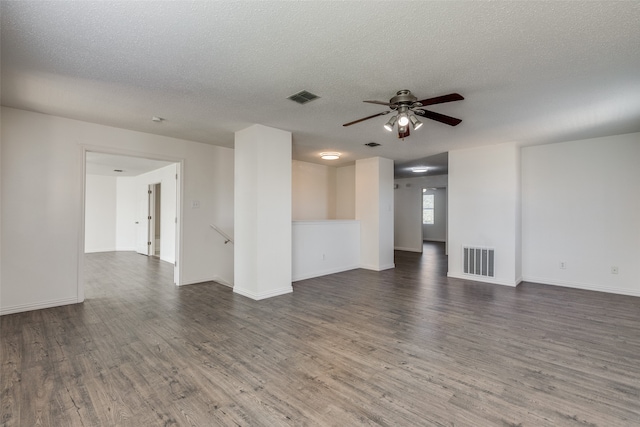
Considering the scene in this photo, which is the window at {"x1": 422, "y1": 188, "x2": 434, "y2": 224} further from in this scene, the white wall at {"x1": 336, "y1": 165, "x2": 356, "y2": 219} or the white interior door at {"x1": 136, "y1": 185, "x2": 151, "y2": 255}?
the white interior door at {"x1": 136, "y1": 185, "x2": 151, "y2": 255}

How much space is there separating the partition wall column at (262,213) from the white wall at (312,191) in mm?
2803

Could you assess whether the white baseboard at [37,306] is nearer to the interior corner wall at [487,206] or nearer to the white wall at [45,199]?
the white wall at [45,199]

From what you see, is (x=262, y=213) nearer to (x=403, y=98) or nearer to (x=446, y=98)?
(x=403, y=98)

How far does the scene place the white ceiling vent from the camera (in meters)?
3.02

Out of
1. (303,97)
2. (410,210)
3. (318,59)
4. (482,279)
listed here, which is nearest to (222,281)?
(303,97)

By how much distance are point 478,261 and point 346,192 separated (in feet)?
12.1

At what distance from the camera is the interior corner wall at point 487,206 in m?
5.04

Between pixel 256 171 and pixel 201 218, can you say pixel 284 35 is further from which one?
pixel 201 218

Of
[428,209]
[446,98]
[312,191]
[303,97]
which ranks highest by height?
[303,97]

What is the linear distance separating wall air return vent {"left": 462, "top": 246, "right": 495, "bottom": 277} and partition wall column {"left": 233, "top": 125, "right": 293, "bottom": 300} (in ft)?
10.8

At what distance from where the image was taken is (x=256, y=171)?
4.20 metres

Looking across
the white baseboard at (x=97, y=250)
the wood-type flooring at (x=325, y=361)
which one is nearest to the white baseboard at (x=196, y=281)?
the wood-type flooring at (x=325, y=361)

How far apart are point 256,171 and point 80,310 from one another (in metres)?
2.79

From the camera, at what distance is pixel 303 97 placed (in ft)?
10.3
